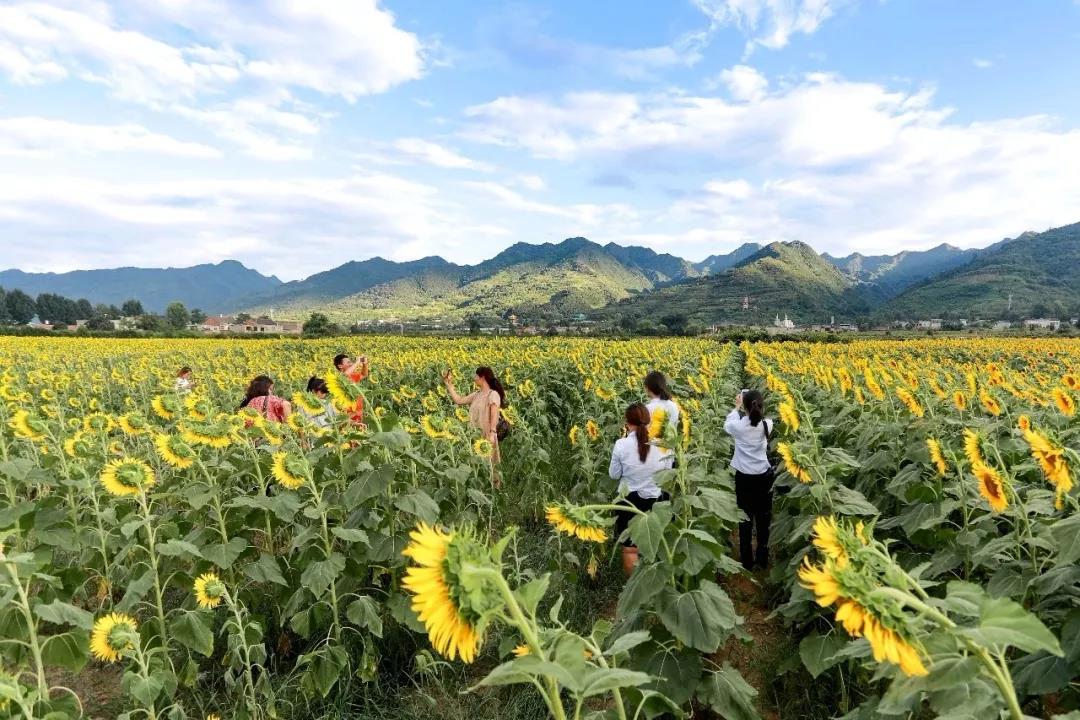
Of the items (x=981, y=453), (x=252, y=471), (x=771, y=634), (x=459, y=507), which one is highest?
(x=981, y=453)

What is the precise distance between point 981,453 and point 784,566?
2467 mm

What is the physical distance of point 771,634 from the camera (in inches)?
193

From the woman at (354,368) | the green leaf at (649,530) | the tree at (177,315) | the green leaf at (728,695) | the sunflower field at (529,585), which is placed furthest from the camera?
the tree at (177,315)

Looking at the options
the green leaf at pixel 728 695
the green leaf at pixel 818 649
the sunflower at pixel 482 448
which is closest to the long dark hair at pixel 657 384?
the sunflower at pixel 482 448

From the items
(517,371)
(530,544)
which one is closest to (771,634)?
(530,544)

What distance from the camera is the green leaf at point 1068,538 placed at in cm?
209

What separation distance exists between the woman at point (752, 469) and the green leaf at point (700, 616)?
317 cm

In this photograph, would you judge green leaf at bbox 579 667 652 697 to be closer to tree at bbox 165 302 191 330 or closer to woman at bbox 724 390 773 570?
Answer: woman at bbox 724 390 773 570

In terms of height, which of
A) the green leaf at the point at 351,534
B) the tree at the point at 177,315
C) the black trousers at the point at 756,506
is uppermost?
the tree at the point at 177,315

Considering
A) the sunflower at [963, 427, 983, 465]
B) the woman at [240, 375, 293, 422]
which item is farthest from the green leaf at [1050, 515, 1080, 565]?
the woman at [240, 375, 293, 422]

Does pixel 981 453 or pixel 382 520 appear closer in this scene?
pixel 981 453

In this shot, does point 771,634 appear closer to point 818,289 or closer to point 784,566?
point 784,566

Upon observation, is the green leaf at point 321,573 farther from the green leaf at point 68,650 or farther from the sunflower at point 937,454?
the sunflower at point 937,454

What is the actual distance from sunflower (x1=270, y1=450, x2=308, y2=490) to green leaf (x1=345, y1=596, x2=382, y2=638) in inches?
34.5
